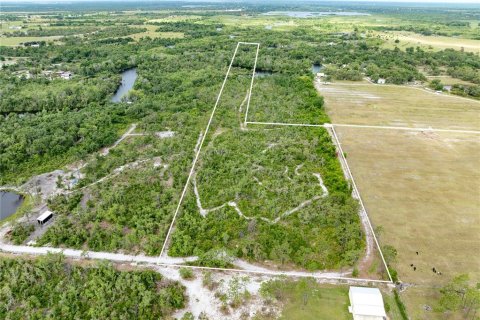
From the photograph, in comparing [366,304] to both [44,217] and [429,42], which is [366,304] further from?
[429,42]

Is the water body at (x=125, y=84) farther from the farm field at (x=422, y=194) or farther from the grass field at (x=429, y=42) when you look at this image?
the grass field at (x=429, y=42)

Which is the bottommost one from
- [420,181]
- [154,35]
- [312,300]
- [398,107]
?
[312,300]

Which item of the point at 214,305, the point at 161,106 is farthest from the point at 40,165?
the point at 214,305

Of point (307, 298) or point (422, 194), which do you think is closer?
point (307, 298)

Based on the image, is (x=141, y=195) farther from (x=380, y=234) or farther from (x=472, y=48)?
(x=472, y=48)

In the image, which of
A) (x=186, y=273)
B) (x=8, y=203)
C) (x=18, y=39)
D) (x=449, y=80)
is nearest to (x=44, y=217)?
(x=8, y=203)

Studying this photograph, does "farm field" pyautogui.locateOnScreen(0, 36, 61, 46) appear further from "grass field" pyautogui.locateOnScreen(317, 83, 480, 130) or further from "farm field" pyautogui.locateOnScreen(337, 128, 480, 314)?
"farm field" pyautogui.locateOnScreen(337, 128, 480, 314)

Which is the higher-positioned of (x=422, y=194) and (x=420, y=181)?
(x=420, y=181)

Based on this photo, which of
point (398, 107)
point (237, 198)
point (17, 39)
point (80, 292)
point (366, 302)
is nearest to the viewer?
point (366, 302)
